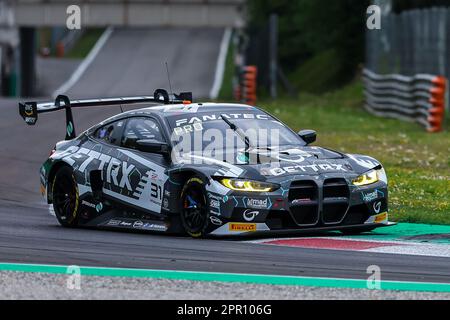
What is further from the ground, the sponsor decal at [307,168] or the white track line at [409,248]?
the sponsor decal at [307,168]

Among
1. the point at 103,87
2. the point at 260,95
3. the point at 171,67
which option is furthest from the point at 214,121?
the point at 171,67

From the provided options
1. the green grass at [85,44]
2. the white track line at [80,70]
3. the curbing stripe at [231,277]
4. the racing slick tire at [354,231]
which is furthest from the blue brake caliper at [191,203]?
the green grass at [85,44]

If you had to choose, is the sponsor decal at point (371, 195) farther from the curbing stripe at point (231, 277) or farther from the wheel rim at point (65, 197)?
the wheel rim at point (65, 197)

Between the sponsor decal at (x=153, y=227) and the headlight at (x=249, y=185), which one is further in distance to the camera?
the sponsor decal at (x=153, y=227)

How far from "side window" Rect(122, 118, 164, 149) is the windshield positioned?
→ 0.61 feet

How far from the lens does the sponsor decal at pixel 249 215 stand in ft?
37.3

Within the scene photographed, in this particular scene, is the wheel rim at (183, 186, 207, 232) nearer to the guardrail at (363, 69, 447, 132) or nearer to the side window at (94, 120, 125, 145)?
the side window at (94, 120, 125, 145)

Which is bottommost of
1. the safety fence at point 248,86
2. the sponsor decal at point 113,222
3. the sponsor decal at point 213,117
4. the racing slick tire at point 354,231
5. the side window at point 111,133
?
the safety fence at point 248,86

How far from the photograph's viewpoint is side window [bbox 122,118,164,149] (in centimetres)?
1273

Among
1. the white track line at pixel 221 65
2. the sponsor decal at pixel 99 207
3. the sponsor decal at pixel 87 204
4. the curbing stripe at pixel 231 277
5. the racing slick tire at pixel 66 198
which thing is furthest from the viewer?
the white track line at pixel 221 65

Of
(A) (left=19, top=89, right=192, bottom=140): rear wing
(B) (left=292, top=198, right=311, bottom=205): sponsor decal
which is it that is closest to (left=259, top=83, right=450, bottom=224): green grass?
(B) (left=292, top=198, right=311, bottom=205): sponsor decal

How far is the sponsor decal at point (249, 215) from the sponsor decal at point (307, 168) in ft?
1.30

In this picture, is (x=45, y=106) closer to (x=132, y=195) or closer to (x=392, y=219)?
(x=132, y=195)
